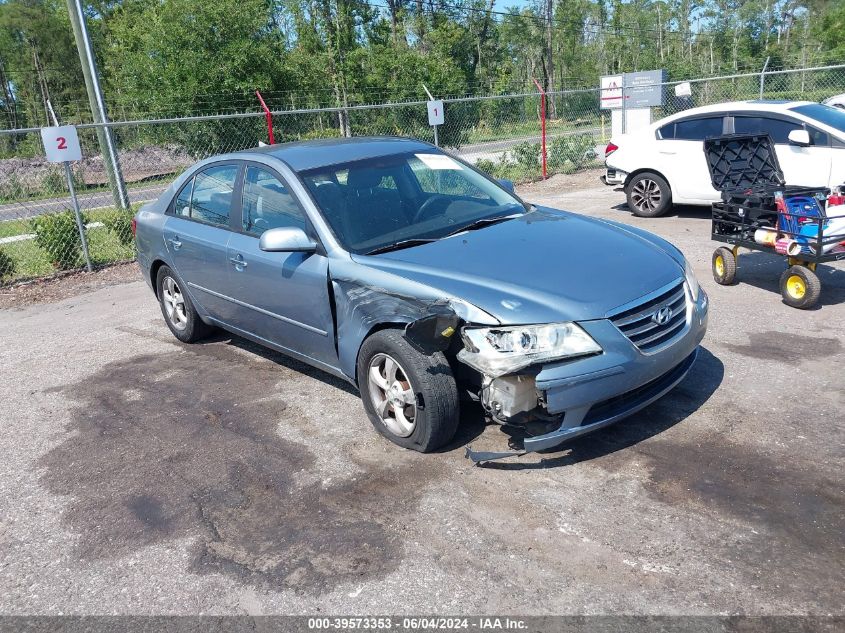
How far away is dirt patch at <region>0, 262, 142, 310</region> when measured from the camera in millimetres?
9383

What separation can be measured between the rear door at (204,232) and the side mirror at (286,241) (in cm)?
100

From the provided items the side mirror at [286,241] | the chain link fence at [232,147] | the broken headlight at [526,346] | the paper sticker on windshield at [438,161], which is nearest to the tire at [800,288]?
the paper sticker on windshield at [438,161]

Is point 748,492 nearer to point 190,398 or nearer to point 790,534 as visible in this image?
point 790,534

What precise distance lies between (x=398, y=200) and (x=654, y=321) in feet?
6.20

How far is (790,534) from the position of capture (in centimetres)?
321

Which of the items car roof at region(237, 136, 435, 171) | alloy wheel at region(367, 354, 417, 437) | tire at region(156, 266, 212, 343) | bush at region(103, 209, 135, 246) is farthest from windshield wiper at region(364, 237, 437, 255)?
bush at region(103, 209, 135, 246)

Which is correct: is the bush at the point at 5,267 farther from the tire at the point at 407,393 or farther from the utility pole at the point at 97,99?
the tire at the point at 407,393

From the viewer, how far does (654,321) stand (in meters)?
3.93

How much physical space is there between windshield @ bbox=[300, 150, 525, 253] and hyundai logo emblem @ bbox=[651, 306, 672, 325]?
140 centimetres

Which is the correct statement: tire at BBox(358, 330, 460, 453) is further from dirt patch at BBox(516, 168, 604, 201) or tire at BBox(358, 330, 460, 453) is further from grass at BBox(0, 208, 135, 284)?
dirt patch at BBox(516, 168, 604, 201)

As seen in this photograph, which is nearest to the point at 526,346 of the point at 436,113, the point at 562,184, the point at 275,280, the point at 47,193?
the point at 275,280

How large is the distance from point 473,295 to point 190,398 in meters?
2.58

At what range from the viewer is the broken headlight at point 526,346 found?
3.65 m

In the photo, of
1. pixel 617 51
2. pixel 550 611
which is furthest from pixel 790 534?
pixel 617 51
